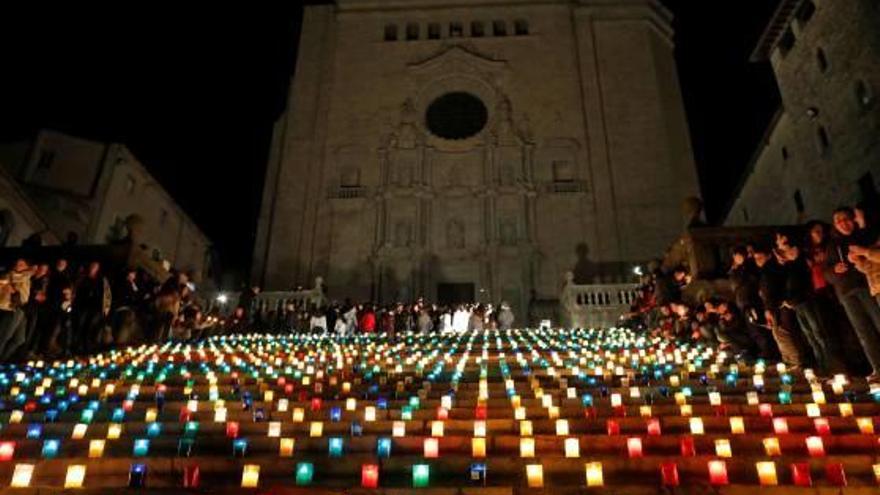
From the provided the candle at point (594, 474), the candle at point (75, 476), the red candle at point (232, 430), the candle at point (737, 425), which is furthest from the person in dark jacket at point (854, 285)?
the candle at point (75, 476)

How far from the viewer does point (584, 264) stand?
28156 mm

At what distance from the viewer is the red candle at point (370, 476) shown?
14.0 ft

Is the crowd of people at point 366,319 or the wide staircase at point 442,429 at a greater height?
the crowd of people at point 366,319

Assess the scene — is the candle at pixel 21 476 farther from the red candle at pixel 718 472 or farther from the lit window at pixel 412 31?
the lit window at pixel 412 31

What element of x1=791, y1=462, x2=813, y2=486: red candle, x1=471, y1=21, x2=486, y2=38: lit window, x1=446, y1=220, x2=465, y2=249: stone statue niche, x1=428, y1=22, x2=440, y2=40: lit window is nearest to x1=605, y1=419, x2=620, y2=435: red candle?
x1=791, y1=462, x2=813, y2=486: red candle

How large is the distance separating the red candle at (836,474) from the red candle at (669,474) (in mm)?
1119

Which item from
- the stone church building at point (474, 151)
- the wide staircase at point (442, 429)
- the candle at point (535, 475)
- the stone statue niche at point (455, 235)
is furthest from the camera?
the stone statue niche at point (455, 235)

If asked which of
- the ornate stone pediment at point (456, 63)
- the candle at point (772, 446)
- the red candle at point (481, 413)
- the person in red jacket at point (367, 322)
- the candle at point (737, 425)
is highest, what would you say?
the ornate stone pediment at point (456, 63)

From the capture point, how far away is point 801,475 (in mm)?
4195

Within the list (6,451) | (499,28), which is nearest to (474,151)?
(499,28)

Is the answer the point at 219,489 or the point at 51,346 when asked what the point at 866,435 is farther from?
the point at 51,346

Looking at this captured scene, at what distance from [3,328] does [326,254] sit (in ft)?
65.5

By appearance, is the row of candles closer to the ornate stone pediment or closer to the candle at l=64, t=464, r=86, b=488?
the candle at l=64, t=464, r=86, b=488

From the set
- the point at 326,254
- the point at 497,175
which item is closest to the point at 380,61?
the point at 497,175
